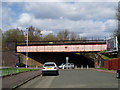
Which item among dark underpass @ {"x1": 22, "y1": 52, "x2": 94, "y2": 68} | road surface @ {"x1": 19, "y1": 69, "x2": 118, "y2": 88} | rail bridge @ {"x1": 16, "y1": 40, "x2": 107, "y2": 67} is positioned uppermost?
rail bridge @ {"x1": 16, "y1": 40, "x2": 107, "y2": 67}

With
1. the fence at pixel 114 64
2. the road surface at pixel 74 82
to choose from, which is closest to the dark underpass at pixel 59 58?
the fence at pixel 114 64

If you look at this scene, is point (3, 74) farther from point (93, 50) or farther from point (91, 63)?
point (91, 63)

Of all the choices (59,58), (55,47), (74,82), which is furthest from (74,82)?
(59,58)

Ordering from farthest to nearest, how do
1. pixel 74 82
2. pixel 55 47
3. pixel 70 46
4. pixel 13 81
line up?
pixel 55 47 < pixel 70 46 < pixel 74 82 < pixel 13 81

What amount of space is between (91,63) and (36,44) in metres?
23.1

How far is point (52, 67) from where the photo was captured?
894 inches

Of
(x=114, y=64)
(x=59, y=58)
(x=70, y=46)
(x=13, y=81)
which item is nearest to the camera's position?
(x=13, y=81)

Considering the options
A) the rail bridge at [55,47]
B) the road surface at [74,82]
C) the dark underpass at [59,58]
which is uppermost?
the rail bridge at [55,47]

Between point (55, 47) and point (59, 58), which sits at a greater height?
point (55, 47)

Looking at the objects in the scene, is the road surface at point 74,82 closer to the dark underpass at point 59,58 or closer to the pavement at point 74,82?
the pavement at point 74,82

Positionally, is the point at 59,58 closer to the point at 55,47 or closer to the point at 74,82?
the point at 55,47

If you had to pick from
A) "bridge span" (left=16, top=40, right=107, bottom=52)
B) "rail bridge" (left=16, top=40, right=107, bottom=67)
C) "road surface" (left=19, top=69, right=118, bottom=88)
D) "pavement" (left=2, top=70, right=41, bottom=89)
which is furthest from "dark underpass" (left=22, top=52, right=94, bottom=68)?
"road surface" (left=19, top=69, right=118, bottom=88)

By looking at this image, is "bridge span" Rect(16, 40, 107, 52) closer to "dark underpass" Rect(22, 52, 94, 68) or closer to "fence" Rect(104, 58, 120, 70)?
"dark underpass" Rect(22, 52, 94, 68)

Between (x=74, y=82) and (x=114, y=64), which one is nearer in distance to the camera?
(x=74, y=82)
